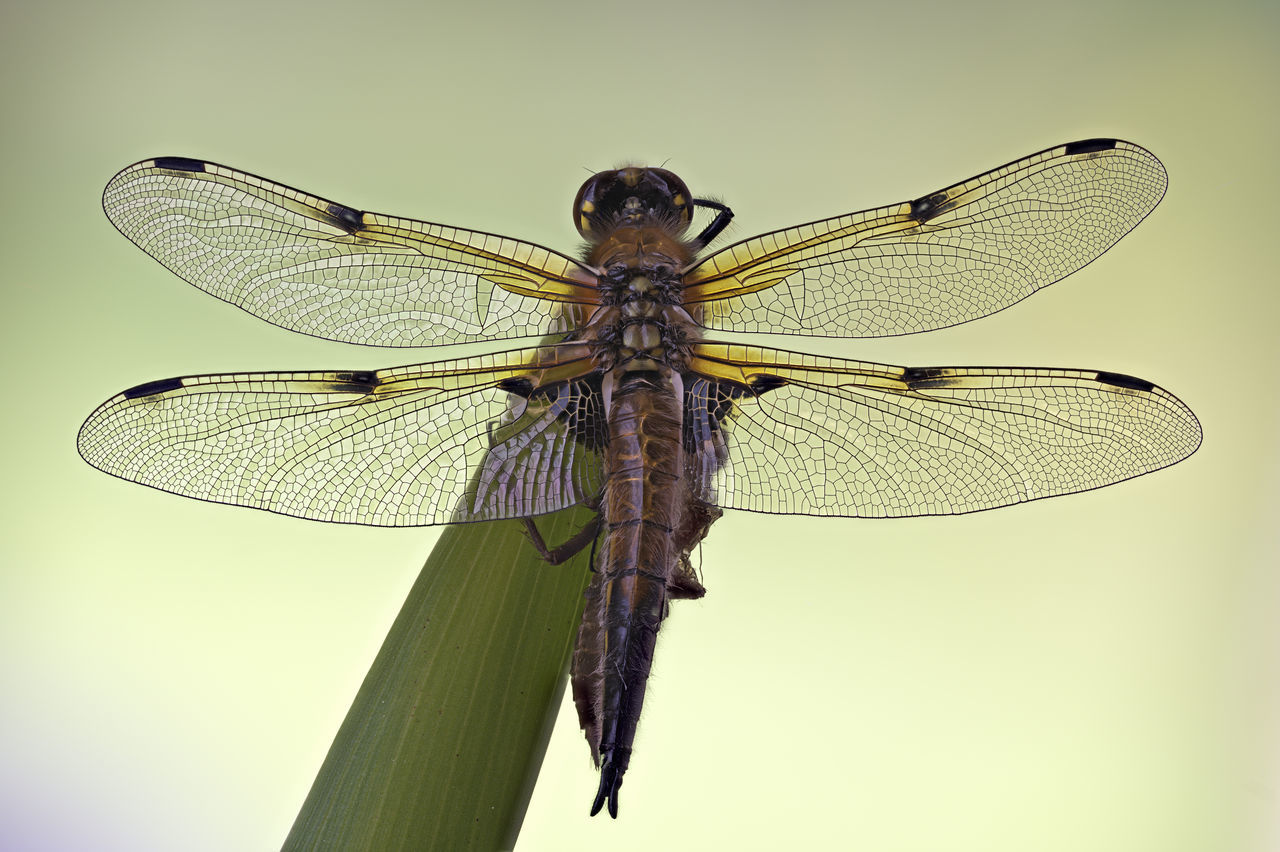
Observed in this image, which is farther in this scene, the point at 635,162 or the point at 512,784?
the point at 635,162

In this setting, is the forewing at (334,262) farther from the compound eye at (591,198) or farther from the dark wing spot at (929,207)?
the dark wing spot at (929,207)

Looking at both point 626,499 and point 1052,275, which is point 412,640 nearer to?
point 626,499

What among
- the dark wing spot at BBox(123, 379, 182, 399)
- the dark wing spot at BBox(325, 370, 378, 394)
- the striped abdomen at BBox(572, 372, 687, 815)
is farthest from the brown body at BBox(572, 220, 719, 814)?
the dark wing spot at BBox(123, 379, 182, 399)

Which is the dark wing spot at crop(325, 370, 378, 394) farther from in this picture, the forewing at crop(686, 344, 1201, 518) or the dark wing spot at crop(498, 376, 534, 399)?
the forewing at crop(686, 344, 1201, 518)

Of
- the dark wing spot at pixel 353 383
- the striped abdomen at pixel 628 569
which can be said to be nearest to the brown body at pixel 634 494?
the striped abdomen at pixel 628 569

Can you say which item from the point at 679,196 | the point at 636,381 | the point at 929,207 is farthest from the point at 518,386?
the point at 929,207

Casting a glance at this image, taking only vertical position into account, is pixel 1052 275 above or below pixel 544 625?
above

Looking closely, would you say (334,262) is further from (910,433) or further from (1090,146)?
(1090,146)

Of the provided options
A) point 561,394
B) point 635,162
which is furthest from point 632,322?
point 635,162
